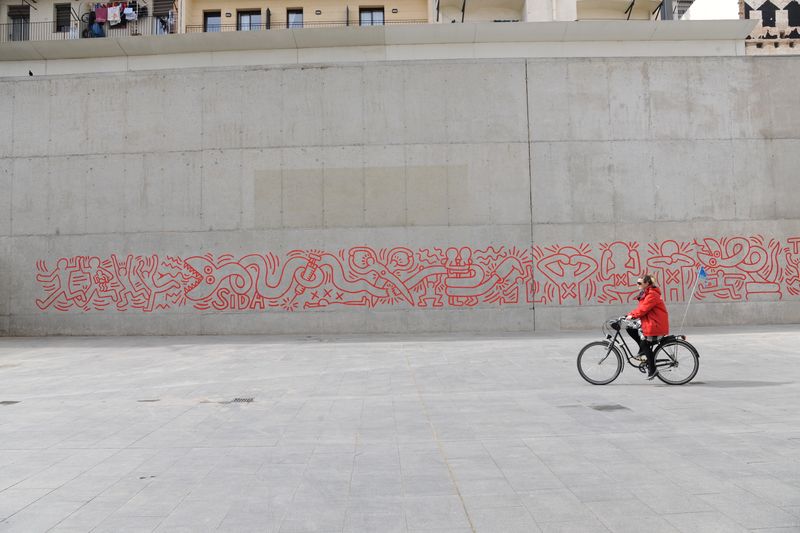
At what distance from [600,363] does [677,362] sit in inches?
40.5

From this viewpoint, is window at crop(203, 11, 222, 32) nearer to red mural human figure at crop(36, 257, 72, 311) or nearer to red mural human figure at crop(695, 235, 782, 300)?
red mural human figure at crop(36, 257, 72, 311)

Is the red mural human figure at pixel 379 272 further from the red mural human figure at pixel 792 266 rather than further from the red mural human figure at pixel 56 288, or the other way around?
the red mural human figure at pixel 792 266

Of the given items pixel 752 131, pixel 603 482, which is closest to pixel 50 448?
pixel 603 482

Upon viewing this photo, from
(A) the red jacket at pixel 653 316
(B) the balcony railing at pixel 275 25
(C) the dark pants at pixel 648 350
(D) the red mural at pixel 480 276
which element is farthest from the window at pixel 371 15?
(C) the dark pants at pixel 648 350

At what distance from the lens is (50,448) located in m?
5.14

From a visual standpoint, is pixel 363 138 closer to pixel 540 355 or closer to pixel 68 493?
pixel 540 355

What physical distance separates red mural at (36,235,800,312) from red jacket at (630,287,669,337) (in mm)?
7403

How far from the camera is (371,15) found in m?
25.4

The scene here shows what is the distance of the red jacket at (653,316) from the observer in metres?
7.64

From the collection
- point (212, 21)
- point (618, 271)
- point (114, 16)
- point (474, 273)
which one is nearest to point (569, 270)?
point (618, 271)

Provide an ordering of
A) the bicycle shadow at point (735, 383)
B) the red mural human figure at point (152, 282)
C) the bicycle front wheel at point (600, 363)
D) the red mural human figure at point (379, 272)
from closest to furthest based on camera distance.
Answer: the bicycle shadow at point (735, 383)
the bicycle front wheel at point (600, 363)
the red mural human figure at point (379, 272)
the red mural human figure at point (152, 282)

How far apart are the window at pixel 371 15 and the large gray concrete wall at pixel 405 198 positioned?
36.7 ft

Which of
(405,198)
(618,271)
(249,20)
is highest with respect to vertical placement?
(249,20)

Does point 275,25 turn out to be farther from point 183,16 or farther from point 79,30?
point 79,30
